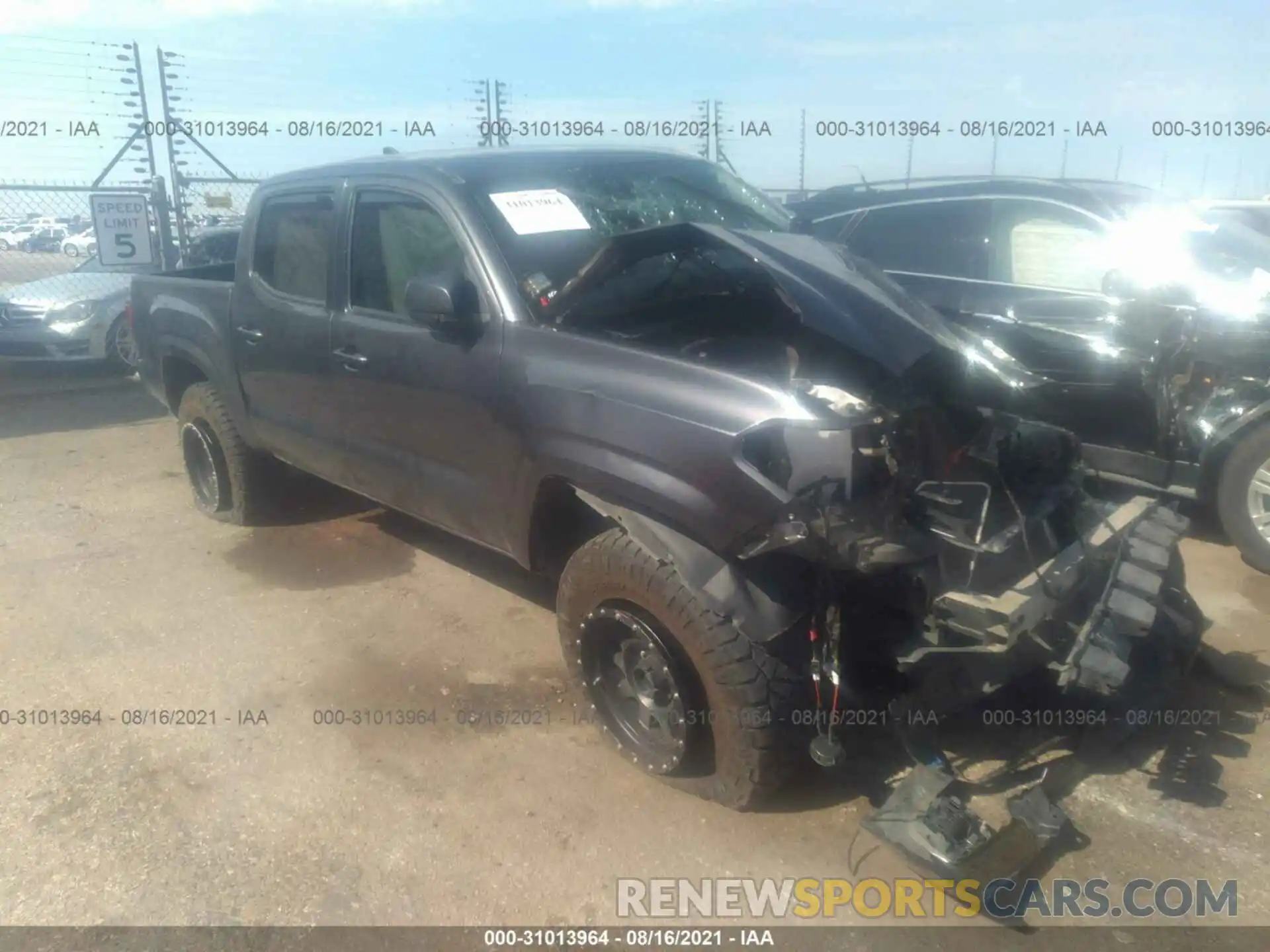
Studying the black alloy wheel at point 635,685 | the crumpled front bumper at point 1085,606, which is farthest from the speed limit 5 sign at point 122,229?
the crumpled front bumper at point 1085,606

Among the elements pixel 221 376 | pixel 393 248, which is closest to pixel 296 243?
pixel 393 248

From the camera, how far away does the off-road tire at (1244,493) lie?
4734 mm

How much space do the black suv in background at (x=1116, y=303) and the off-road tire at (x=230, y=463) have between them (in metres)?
3.29

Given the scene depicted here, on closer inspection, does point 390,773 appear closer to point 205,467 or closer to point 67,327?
point 205,467

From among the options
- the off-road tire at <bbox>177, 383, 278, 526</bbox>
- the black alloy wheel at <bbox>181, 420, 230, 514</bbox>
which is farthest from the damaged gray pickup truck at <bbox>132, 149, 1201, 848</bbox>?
the black alloy wheel at <bbox>181, 420, 230, 514</bbox>

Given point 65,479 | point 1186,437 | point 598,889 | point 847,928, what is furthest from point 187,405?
point 1186,437

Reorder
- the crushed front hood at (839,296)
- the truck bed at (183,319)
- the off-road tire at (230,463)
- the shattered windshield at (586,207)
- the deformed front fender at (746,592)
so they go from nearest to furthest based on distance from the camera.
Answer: the deformed front fender at (746,592) < the crushed front hood at (839,296) < the shattered windshield at (586,207) < the truck bed at (183,319) < the off-road tire at (230,463)

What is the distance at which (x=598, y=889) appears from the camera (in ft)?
9.20

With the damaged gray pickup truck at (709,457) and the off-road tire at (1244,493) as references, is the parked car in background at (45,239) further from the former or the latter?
the off-road tire at (1244,493)

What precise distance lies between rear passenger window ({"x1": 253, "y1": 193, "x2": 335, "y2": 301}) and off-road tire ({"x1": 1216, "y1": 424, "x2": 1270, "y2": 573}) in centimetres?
443

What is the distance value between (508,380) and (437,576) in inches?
74.3

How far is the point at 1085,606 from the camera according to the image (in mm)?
2896

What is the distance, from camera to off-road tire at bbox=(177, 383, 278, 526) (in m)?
5.39

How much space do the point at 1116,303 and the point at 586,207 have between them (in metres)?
3.10
